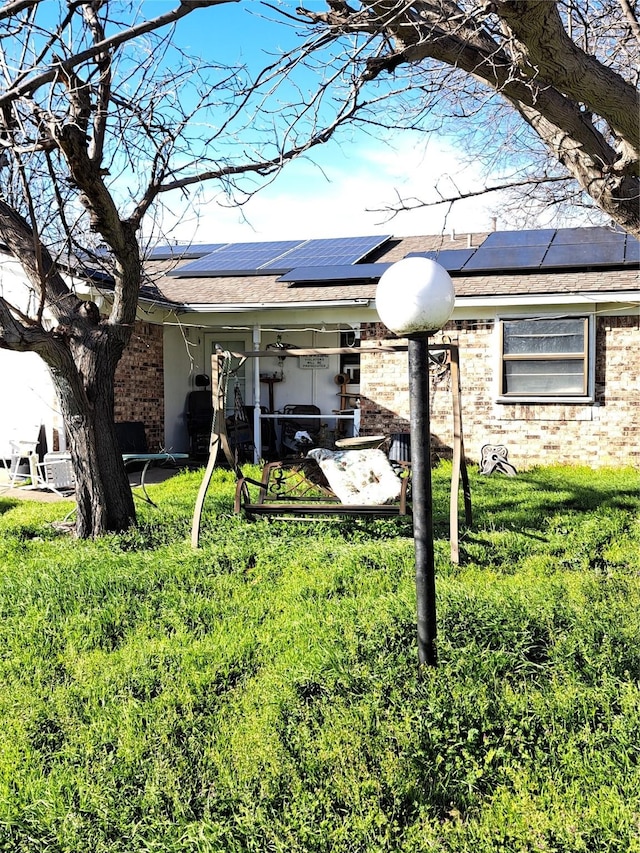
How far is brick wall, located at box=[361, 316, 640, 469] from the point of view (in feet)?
34.1

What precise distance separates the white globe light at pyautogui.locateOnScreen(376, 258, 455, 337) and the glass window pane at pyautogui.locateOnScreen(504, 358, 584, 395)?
7567mm


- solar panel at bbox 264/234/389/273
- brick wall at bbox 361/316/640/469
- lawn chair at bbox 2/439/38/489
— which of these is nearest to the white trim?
brick wall at bbox 361/316/640/469

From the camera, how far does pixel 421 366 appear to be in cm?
376

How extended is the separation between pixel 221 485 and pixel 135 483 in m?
1.66

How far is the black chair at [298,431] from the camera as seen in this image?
13180 mm

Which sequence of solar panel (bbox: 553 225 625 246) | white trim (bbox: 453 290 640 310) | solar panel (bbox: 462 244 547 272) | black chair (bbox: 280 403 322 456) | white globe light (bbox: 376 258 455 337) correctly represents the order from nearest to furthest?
white globe light (bbox: 376 258 455 337) < white trim (bbox: 453 290 640 310) < solar panel (bbox: 462 244 547 272) < solar panel (bbox: 553 225 625 246) < black chair (bbox: 280 403 322 456)

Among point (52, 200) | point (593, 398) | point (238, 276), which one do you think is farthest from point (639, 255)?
point (52, 200)

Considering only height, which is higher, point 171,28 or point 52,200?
point 171,28

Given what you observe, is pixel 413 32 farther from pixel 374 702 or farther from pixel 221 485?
pixel 221 485

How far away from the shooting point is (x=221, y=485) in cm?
927

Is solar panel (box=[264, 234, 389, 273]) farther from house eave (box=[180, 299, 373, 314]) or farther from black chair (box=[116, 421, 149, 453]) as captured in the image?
black chair (box=[116, 421, 149, 453])

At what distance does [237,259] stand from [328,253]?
209cm

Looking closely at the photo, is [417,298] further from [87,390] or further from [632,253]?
[632,253]

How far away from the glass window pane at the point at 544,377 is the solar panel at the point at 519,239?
2578mm
